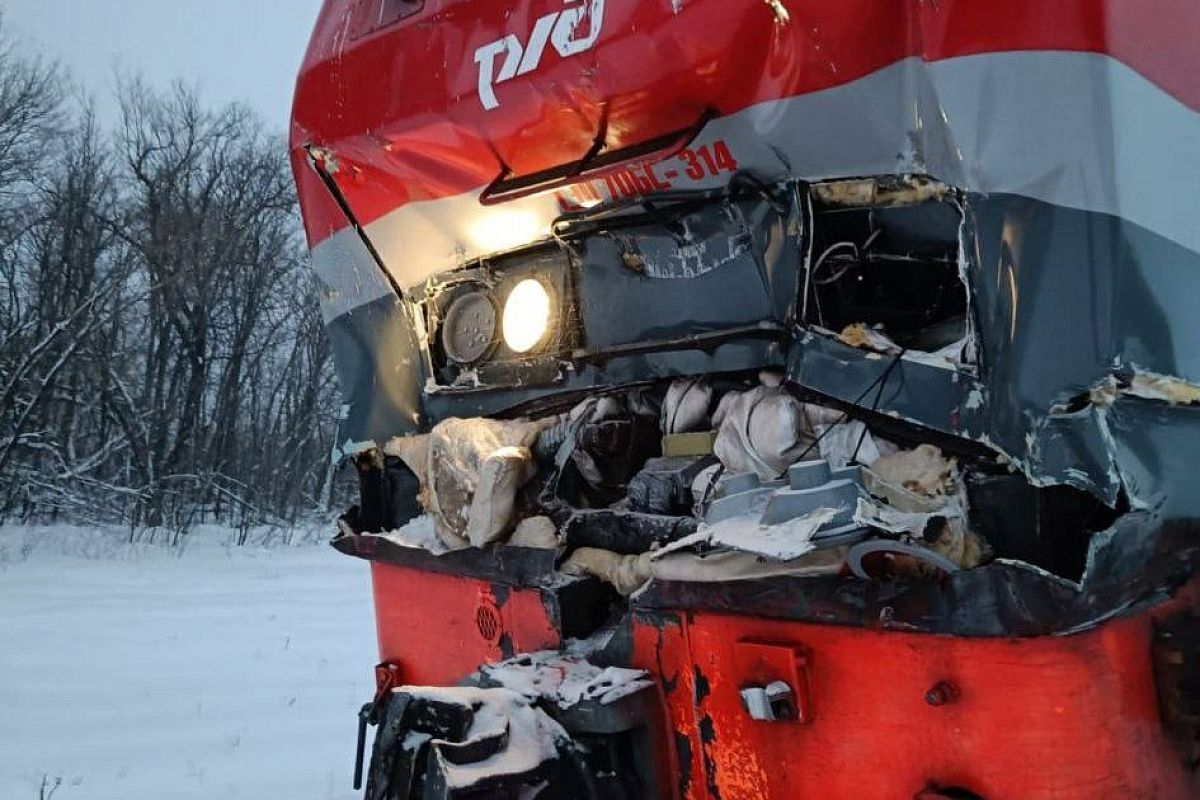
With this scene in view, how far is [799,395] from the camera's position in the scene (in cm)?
199

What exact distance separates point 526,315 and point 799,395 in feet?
3.04

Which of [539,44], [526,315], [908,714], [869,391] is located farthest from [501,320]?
[908,714]

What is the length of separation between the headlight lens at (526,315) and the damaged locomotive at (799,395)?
1cm

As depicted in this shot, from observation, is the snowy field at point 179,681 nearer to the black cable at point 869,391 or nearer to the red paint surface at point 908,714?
the red paint surface at point 908,714

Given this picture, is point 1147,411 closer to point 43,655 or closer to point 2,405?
point 43,655

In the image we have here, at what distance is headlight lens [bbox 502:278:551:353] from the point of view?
8.51ft

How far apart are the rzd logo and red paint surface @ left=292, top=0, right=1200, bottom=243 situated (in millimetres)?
21

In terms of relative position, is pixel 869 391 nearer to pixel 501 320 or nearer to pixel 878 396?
pixel 878 396

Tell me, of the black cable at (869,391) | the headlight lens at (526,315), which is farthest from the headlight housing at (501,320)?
the black cable at (869,391)

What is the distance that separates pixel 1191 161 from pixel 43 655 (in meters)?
6.80

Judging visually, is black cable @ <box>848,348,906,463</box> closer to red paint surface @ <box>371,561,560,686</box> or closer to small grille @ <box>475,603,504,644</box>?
red paint surface @ <box>371,561,560,686</box>

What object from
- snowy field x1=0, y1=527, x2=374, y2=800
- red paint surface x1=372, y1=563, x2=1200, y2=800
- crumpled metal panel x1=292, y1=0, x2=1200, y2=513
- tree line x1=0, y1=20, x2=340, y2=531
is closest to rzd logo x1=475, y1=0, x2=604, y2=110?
crumpled metal panel x1=292, y1=0, x2=1200, y2=513

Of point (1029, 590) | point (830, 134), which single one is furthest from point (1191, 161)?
point (1029, 590)

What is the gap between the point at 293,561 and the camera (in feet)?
39.9
